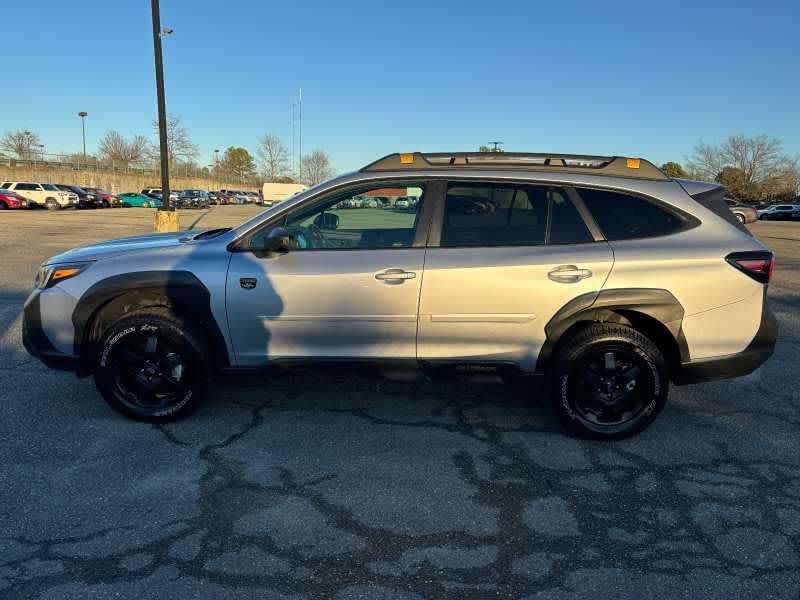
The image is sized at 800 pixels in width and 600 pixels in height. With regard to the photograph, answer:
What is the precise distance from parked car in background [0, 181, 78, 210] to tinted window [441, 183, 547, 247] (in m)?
43.7

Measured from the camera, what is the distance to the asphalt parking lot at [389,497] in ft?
7.79

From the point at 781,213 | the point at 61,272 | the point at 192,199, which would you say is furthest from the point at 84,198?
the point at 781,213

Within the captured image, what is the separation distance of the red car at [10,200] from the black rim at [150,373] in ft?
135

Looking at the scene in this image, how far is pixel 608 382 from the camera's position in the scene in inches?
144

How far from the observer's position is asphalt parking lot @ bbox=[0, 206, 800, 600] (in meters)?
2.37

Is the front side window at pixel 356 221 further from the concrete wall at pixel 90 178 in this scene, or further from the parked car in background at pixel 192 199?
the concrete wall at pixel 90 178

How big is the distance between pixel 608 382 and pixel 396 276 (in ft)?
4.96

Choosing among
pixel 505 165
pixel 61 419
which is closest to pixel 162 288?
pixel 61 419

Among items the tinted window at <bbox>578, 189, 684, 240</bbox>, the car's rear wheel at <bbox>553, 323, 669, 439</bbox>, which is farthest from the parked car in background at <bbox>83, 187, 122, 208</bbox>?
the car's rear wheel at <bbox>553, 323, 669, 439</bbox>

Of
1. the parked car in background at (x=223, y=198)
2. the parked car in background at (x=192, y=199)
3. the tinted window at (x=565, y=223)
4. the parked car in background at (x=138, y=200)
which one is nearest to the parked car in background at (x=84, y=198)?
the parked car in background at (x=138, y=200)

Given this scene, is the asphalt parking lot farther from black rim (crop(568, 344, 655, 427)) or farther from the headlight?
the headlight

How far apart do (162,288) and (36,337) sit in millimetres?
944

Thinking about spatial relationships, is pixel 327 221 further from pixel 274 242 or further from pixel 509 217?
pixel 509 217

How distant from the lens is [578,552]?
8.38 feet
